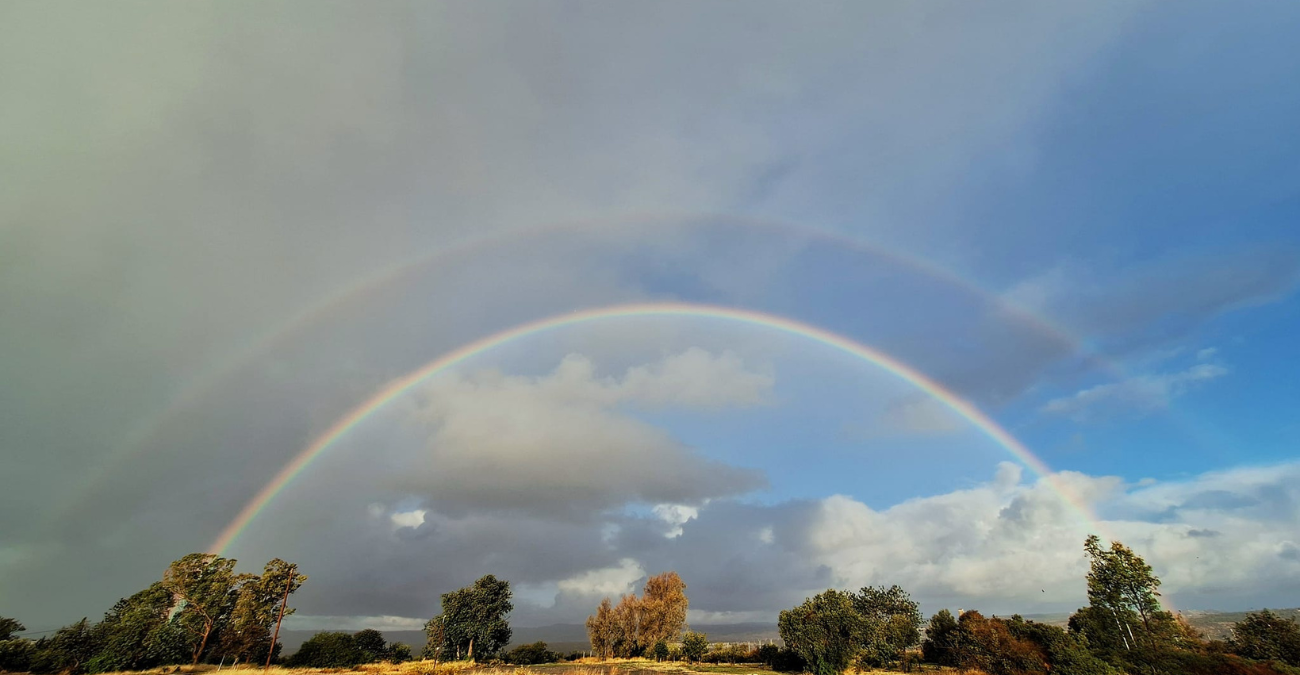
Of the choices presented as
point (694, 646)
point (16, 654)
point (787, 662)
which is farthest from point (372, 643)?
point (787, 662)

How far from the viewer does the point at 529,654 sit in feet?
300

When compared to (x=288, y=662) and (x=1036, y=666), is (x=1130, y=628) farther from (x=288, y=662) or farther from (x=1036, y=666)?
(x=288, y=662)

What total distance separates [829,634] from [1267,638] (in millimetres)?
40032

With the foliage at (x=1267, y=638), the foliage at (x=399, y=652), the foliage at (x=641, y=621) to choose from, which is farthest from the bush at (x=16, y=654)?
the foliage at (x=1267, y=638)

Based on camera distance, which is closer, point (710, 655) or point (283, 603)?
point (283, 603)

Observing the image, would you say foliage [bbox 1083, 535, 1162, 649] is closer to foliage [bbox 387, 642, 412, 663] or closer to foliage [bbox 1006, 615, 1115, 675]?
foliage [bbox 1006, 615, 1115, 675]

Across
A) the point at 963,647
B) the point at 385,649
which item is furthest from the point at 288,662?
the point at 963,647

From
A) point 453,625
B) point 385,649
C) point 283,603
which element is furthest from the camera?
point 453,625

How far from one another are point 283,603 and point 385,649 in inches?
1131

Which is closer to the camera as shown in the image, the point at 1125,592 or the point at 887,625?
the point at 1125,592

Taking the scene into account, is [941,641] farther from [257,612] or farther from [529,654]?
[257,612]

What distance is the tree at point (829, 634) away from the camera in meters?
49.7

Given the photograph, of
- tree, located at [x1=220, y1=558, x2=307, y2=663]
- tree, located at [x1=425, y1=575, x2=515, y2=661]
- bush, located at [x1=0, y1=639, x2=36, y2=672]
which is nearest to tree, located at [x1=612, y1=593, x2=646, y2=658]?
tree, located at [x1=425, y1=575, x2=515, y2=661]

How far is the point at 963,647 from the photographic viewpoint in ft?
189
